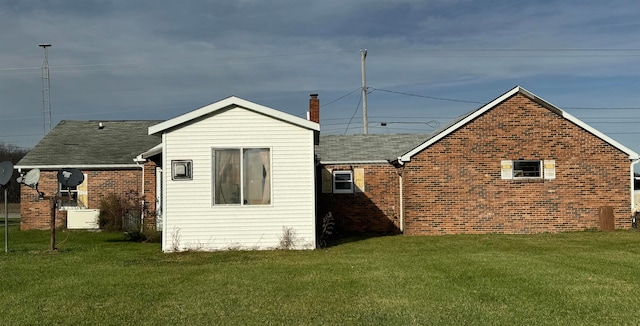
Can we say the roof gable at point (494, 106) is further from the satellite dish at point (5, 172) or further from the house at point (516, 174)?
the satellite dish at point (5, 172)

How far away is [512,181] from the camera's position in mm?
19969

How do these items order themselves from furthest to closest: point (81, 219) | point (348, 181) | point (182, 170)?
1. point (81, 219)
2. point (348, 181)
3. point (182, 170)

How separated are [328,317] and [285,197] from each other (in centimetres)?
790

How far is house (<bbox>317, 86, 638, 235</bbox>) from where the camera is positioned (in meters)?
19.9

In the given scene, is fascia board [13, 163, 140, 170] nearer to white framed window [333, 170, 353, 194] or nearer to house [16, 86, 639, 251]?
house [16, 86, 639, 251]

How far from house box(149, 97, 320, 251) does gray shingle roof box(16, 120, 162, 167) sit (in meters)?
7.78

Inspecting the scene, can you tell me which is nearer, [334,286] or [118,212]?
[334,286]

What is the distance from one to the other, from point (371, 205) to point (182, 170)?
8767 millimetres

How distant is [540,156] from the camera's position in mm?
20109

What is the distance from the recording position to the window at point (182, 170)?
→ 15555 mm

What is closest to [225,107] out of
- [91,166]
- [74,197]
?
[91,166]

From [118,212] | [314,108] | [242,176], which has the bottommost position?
[118,212]

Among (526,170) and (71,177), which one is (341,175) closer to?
(526,170)

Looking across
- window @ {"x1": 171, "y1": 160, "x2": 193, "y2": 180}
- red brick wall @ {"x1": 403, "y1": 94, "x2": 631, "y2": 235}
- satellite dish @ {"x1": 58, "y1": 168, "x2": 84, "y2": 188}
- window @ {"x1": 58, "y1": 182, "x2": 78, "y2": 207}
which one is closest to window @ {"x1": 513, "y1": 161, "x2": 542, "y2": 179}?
red brick wall @ {"x1": 403, "y1": 94, "x2": 631, "y2": 235}
